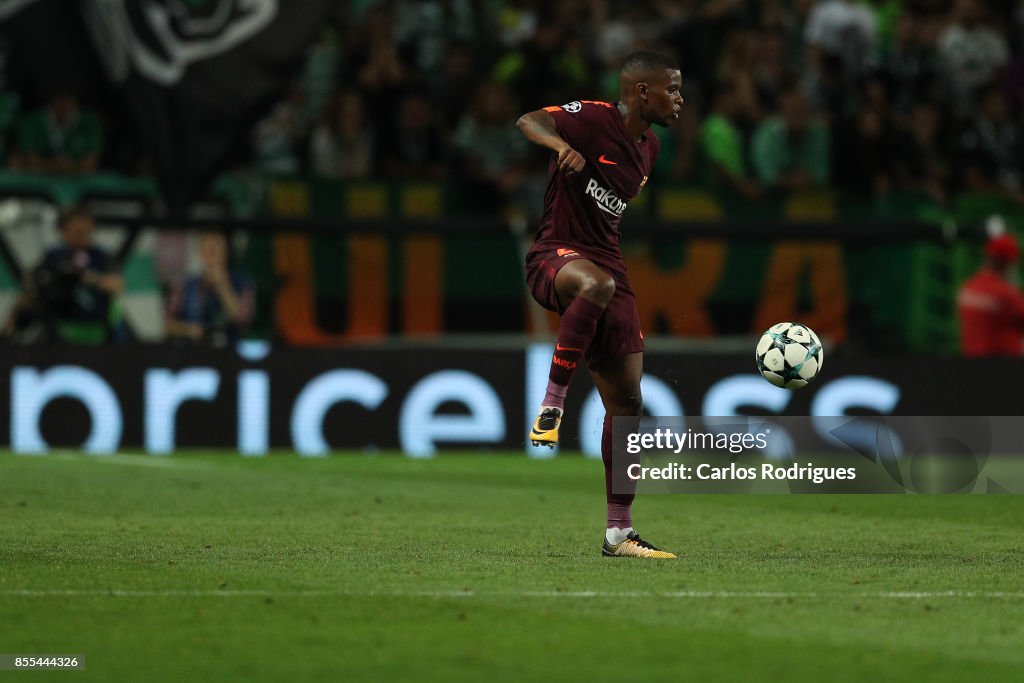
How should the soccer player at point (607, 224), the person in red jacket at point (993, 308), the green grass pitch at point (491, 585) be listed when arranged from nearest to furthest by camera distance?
the green grass pitch at point (491, 585), the soccer player at point (607, 224), the person in red jacket at point (993, 308)

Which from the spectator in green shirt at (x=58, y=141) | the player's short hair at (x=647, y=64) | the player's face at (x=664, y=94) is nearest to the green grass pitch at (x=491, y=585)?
the player's face at (x=664, y=94)

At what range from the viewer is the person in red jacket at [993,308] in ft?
44.7

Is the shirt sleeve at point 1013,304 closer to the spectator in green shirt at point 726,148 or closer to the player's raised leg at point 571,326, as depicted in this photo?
the spectator in green shirt at point 726,148

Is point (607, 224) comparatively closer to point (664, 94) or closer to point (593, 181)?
point (593, 181)

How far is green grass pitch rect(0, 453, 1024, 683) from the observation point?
5434 millimetres

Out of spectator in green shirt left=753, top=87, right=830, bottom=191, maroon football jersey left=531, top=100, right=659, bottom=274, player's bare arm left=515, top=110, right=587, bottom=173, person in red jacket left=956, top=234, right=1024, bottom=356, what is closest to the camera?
player's bare arm left=515, top=110, right=587, bottom=173

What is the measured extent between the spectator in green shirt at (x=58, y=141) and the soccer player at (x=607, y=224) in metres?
7.69

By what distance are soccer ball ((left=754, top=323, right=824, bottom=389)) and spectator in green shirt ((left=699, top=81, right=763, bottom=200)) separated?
7.06 metres

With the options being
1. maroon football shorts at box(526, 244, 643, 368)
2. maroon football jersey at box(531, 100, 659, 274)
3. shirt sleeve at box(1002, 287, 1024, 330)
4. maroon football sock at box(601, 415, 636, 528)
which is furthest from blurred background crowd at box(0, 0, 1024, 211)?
maroon football sock at box(601, 415, 636, 528)

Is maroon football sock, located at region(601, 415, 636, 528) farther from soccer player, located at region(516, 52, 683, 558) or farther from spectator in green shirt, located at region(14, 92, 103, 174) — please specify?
spectator in green shirt, located at region(14, 92, 103, 174)

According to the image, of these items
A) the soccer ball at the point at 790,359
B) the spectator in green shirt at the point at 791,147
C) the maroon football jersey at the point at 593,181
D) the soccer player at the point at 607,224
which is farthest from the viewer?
the spectator in green shirt at the point at 791,147

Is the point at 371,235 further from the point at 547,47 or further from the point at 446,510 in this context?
the point at 446,510

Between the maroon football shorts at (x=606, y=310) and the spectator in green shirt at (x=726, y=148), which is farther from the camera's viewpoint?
the spectator in green shirt at (x=726, y=148)

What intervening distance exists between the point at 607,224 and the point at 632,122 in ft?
1.49
